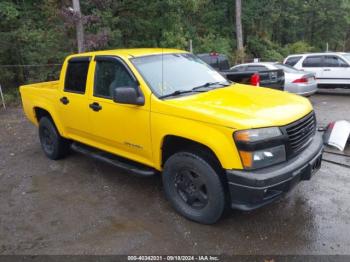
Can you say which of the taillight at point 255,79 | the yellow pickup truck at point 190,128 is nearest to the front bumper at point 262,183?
the yellow pickup truck at point 190,128

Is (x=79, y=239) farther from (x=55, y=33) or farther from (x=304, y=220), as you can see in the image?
(x=55, y=33)

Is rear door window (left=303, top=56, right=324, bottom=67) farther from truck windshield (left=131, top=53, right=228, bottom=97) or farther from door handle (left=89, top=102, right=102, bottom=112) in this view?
door handle (left=89, top=102, right=102, bottom=112)

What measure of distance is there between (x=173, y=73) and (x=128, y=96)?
79 centimetres

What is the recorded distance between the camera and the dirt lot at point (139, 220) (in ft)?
11.3

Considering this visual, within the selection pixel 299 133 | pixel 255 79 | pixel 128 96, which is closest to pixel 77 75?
pixel 128 96

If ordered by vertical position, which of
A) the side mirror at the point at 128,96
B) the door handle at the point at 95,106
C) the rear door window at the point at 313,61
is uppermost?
the side mirror at the point at 128,96

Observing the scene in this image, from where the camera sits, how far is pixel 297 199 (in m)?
4.29

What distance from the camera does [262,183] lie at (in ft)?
10.3

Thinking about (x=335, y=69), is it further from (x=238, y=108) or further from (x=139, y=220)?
(x=139, y=220)

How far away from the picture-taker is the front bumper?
3168 millimetres

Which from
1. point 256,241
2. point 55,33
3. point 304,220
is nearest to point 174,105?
point 256,241

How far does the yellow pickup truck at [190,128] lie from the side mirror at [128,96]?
0.04 ft

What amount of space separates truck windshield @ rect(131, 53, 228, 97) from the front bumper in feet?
4.56

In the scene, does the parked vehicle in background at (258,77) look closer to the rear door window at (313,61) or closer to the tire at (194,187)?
the tire at (194,187)
